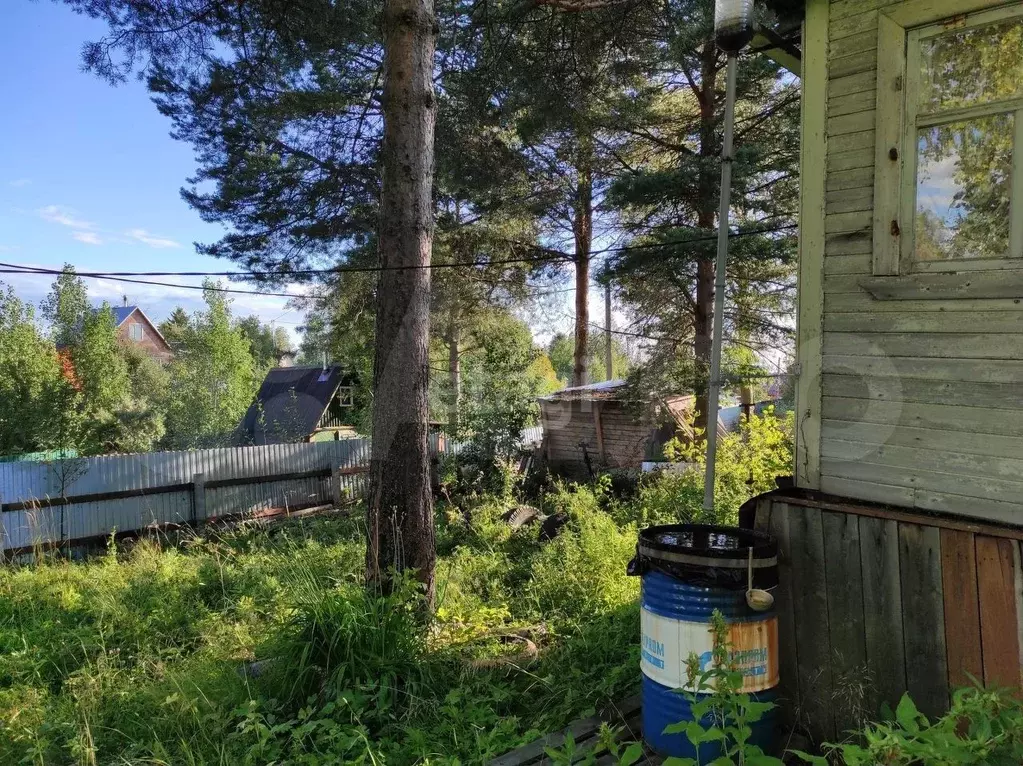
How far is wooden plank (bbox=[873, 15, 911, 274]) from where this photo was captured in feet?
8.27

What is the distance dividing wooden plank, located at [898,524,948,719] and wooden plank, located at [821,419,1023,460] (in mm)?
343

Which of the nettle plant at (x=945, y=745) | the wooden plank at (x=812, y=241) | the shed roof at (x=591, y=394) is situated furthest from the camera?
the shed roof at (x=591, y=394)

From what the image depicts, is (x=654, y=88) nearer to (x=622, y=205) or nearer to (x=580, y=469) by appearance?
(x=622, y=205)

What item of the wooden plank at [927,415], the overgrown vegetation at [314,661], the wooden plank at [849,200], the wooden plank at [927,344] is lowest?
the overgrown vegetation at [314,661]

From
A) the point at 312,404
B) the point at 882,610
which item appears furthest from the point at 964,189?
the point at 312,404

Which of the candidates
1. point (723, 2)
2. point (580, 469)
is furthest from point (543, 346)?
point (723, 2)

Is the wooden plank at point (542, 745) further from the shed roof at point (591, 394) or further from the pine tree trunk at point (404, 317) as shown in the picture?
the shed roof at point (591, 394)

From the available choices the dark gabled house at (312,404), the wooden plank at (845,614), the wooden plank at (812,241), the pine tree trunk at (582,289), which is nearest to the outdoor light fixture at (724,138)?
the wooden plank at (812,241)

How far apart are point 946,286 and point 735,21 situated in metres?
1.53

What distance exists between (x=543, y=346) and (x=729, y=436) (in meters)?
10.8

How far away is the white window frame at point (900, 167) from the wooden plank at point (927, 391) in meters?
0.35

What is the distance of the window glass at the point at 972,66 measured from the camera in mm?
2307

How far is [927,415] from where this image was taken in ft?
8.14

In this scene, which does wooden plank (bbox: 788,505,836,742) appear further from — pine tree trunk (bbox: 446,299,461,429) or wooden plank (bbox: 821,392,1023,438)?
pine tree trunk (bbox: 446,299,461,429)
